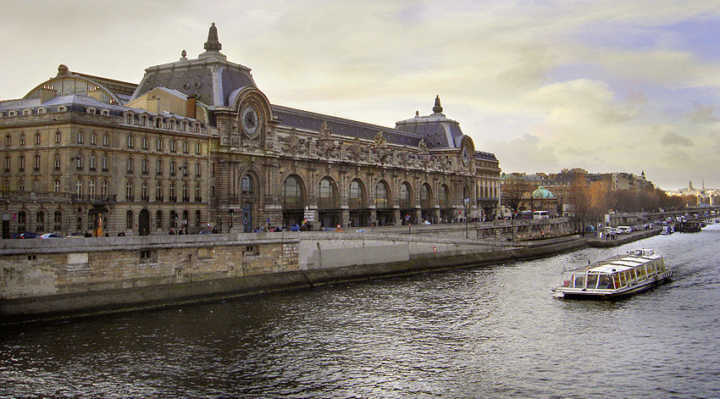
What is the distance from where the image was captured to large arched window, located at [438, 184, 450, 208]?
134 metres

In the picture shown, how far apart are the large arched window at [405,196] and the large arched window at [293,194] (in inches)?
1167

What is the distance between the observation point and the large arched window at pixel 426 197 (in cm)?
12731

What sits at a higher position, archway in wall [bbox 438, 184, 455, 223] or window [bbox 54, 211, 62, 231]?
archway in wall [bbox 438, 184, 455, 223]

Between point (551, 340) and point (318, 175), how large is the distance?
60.7 metres

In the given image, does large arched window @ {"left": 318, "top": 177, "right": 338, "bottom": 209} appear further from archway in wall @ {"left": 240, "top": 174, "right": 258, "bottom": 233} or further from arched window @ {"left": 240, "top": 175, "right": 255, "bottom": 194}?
arched window @ {"left": 240, "top": 175, "right": 255, "bottom": 194}

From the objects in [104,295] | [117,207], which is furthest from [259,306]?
[117,207]

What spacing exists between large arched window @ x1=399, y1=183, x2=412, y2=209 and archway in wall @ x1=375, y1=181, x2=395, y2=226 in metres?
4.67

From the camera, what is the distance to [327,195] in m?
101

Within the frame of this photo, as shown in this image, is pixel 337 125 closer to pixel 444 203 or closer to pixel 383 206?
pixel 383 206

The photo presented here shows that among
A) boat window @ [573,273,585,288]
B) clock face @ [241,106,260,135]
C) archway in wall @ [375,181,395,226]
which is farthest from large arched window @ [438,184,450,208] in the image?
boat window @ [573,273,585,288]

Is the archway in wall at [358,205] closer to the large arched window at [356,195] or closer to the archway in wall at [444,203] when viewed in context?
the large arched window at [356,195]

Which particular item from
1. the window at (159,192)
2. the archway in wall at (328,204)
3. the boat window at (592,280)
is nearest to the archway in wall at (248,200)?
the window at (159,192)

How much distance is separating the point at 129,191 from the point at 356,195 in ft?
154

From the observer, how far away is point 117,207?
65.7 m
